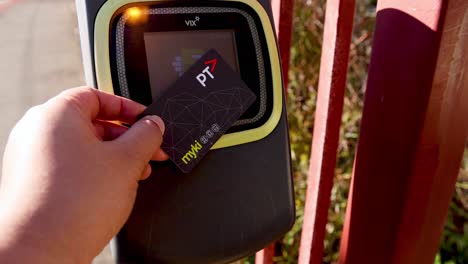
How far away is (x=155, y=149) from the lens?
72 centimetres

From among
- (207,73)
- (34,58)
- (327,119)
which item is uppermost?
(207,73)

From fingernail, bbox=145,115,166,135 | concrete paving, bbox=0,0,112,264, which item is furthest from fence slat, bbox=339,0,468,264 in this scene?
concrete paving, bbox=0,0,112,264

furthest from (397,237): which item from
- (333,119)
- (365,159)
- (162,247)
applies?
(162,247)

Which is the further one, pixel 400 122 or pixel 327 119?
→ pixel 327 119

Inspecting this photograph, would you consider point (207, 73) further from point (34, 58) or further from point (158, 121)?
point (34, 58)

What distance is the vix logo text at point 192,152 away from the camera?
78cm

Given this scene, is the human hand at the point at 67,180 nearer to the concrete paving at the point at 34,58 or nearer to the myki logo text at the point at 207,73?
the myki logo text at the point at 207,73

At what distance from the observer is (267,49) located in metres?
0.87

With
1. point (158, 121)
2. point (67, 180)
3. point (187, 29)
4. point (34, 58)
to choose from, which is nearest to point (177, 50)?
point (187, 29)

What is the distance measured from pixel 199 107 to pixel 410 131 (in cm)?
37

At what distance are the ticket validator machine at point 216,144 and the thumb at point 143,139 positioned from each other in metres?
0.07

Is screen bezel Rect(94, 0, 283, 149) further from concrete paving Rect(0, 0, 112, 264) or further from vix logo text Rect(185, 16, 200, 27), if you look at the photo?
concrete paving Rect(0, 0, 112, 264)

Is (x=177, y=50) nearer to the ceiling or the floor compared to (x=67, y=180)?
nearer to the ceiling

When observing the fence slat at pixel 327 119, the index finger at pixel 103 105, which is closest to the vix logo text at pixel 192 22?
the index finger at pixel 103 105
